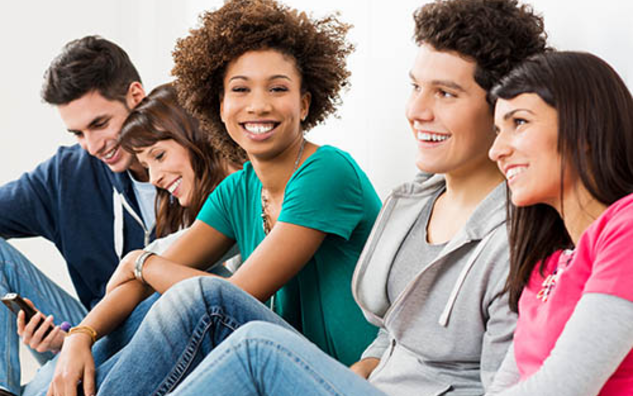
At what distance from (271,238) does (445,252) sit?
49 cm

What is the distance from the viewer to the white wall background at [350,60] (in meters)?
1.55

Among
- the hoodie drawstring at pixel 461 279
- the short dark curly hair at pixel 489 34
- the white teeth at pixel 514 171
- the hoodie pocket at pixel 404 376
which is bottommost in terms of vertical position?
the hoodie pocket at pixel 404 376

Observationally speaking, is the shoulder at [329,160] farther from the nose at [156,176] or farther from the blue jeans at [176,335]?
the nose at [156,176]

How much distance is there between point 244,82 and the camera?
72.9 inches

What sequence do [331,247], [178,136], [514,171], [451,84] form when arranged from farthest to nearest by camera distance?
[178,136], [331,247], [451,84], [514,171]

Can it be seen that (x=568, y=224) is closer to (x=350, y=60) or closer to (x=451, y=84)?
(x=451, y=84)

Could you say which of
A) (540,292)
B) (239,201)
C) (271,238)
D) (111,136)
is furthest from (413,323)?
(111,136)

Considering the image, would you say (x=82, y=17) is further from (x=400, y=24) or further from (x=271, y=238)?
(x=271, y=238)

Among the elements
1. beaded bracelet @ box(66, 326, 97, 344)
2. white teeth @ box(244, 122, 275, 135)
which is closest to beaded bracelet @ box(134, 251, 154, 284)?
beaded bracelet @ box(66, 326, 97, 344)

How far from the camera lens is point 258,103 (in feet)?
5.98

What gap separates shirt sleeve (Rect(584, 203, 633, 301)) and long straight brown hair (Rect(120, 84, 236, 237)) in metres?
1.42

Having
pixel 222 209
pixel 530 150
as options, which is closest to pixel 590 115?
pixel 530 150

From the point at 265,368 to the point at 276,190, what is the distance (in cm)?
71

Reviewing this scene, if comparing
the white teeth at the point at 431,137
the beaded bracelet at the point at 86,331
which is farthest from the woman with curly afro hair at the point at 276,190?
the white teeth at the point at 431,137
